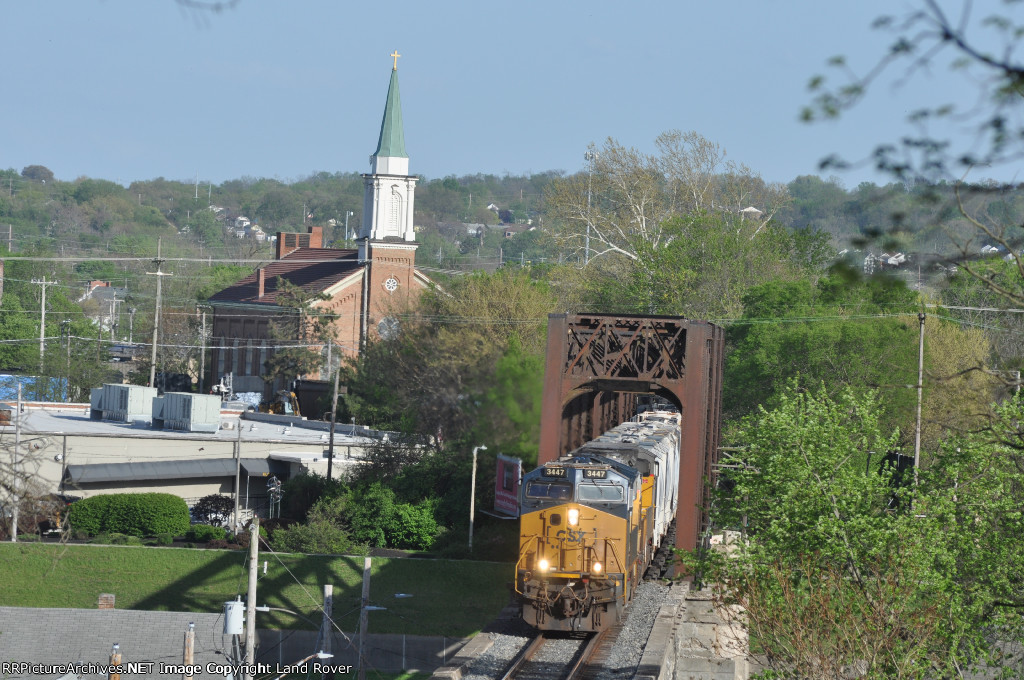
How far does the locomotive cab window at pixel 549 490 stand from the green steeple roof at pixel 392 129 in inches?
2699

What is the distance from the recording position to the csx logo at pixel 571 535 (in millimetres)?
20750

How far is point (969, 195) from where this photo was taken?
6.80 meters

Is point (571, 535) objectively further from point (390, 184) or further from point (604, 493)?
point (390, 184)

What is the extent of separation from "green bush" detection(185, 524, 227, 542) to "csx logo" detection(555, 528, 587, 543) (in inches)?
1206

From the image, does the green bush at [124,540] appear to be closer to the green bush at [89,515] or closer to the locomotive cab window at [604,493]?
the green bush at [89,515]

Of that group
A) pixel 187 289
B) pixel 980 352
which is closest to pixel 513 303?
pixel 980 352

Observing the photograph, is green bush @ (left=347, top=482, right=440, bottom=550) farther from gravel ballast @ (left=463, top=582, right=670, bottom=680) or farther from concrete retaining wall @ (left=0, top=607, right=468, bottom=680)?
gravel ballast @ (left=463, top=582, right=670, bottom=680)

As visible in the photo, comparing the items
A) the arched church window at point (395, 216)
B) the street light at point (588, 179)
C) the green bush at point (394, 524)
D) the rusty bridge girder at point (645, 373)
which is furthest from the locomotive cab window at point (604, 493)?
the arched church window at point (395, 216)

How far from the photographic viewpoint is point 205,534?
48312 mm

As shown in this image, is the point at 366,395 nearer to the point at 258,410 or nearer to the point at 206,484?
the point at 206,484

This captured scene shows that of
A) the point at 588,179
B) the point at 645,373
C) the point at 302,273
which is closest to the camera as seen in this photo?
the point at 645,373

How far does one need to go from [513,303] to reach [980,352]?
22.1 metres

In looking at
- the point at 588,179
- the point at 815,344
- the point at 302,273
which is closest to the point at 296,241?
the point at 302,273

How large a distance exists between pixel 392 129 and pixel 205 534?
153ft
